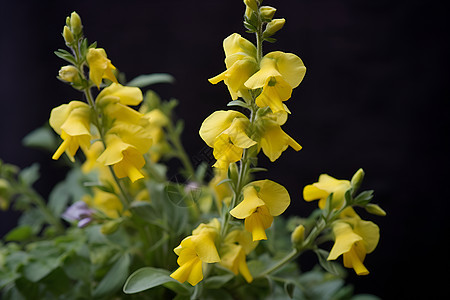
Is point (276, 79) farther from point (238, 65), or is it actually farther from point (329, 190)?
point (329, 190)

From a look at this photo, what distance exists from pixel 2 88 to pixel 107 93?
3.06 feet

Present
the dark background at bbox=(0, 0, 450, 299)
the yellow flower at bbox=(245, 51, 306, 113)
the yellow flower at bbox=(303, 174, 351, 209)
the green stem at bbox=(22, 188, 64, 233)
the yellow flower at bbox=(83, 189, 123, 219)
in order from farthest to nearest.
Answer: the dark background at bbox=(0, 0, 450, 299)
the green stem at bbox=(22, 188, 64, 233)
the yellow flower at bbox=(83, 189, 123, 219)
the yellow flower at bbox=(303, 174, 351, 209)
the yellow flower at bbox=(245, 51, 306, 113)

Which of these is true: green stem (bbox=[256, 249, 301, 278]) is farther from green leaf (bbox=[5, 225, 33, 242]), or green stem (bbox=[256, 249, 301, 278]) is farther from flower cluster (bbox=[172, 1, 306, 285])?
green leaf (bbox=[5, 225, 33, 242])

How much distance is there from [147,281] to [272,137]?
185mm

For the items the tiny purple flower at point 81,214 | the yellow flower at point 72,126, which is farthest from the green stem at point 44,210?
the yellow flower at point 72,126

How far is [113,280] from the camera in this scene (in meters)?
0.55

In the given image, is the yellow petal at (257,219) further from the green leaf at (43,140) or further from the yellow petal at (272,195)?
the green leaf at (43,140)

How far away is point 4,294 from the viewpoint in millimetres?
592

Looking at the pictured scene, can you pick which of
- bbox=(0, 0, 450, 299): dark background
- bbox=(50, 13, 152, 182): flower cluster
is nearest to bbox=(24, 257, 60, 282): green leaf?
bbox=(50, 13, 152, 182): flower cluster

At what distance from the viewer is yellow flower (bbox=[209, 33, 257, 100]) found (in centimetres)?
39

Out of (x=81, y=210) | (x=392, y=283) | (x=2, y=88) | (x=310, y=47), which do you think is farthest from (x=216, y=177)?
(x=2, y=88)

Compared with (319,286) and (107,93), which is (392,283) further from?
(107,93)

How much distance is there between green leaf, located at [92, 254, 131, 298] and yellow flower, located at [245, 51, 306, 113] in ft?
0.89

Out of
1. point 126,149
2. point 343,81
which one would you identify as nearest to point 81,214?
point 126,149
